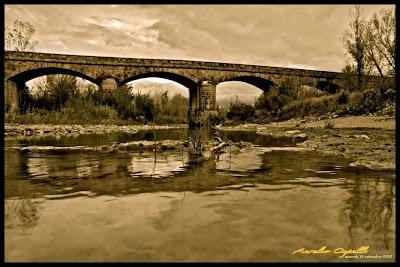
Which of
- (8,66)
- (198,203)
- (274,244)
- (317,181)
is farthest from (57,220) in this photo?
(8,66)

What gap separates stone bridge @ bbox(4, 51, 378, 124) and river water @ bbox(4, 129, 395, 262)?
19.3 meters

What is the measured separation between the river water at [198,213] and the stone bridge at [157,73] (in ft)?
63.2

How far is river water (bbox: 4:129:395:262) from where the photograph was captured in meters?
1.69

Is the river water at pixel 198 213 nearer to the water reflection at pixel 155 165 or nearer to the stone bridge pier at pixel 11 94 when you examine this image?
the water reflection at pixel 155 165

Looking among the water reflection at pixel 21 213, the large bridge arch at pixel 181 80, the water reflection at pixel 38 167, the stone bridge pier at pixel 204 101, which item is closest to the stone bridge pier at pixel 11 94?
the large bridge arch at pixel 181 80

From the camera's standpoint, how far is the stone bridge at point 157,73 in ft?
68.2

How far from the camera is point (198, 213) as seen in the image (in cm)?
230

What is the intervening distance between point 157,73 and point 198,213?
23469 millimetres

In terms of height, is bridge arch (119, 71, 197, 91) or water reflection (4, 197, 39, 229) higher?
bridge arch (119, 71, 197, 91)

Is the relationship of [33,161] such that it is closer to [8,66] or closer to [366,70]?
[8,66]

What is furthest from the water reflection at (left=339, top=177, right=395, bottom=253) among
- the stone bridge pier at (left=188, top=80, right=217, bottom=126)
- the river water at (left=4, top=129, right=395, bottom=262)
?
the stone bridge pier at (left=188, top=80, right=217, bottom=126)
